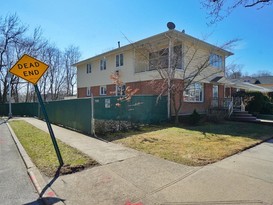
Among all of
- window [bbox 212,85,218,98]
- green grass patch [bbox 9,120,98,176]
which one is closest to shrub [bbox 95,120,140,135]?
green grass patch [bbox 9,120,98,176]

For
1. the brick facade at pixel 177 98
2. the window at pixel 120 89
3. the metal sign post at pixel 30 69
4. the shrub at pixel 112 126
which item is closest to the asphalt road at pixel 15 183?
the metal sign post at pixel 30 69

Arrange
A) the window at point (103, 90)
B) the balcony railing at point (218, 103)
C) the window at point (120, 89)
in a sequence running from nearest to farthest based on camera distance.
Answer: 1. the balcony railing at point (218, 103)
2. the window at point (120, 89)
3. the window at point (103, 90)

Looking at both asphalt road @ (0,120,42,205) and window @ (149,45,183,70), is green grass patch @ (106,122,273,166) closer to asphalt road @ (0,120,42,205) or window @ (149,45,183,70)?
asphalt road @ (0,120,42,205)

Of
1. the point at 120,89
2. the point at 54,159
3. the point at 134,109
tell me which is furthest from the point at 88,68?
the point at 54,159

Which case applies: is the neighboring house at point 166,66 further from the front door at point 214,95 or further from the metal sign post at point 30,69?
the metal sign post at point 30,69

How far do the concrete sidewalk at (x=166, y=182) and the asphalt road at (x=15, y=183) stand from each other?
0.50m

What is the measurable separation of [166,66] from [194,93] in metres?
3.83

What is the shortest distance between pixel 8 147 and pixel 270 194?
903cm

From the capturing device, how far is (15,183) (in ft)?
16.3

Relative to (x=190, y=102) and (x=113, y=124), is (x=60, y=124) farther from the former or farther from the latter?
(x=190, y=102)

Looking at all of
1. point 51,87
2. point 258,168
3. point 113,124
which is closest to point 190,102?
point 113,124

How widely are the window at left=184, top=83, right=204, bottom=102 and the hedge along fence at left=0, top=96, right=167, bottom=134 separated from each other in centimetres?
292

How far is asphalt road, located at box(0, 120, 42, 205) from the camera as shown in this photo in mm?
4133

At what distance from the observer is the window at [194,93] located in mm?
17773
